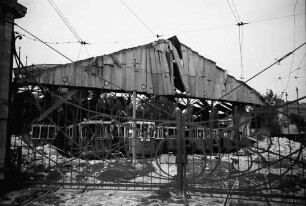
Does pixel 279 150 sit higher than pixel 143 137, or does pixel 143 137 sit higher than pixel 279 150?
pixel 143 137

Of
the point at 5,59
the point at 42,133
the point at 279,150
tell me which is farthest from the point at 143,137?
the point at 42,133

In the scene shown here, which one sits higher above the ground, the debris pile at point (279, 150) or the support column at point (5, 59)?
the support column at point (5, 59)

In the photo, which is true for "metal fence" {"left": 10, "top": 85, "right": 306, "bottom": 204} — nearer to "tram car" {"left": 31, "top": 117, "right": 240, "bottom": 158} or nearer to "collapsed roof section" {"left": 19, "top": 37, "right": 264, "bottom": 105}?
"tram car" {"left": 31, "top": 117, "right": 240, "bottom": 158}

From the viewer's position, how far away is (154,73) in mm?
13461

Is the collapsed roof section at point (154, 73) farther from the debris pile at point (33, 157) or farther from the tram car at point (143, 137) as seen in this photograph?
the debris pile at point (33, 157)

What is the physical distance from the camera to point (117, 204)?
4016 millimetres

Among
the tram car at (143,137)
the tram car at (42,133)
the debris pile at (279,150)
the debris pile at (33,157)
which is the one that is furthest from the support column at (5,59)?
the debris pile at (279,150)

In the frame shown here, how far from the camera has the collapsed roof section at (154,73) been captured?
11805 millimetres

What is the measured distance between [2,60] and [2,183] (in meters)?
2.67

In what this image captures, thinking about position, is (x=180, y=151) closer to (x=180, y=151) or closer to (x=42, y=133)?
(x=180, y=151)

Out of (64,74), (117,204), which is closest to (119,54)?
(64,74)

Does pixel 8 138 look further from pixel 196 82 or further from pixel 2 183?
pixel 196 82

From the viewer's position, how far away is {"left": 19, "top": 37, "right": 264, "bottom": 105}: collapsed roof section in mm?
11805

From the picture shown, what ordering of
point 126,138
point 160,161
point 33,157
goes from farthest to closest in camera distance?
point 33,157, point 160,161, point 126,138
